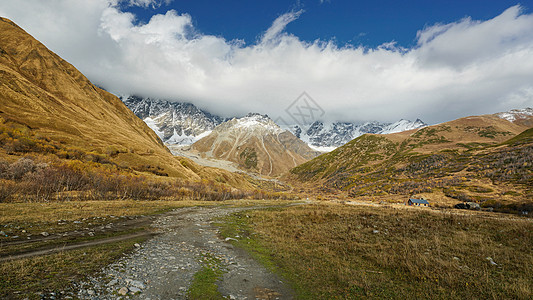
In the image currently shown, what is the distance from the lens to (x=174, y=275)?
11070 mm

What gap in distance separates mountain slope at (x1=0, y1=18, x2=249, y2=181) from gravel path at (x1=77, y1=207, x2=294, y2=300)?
7944 cm

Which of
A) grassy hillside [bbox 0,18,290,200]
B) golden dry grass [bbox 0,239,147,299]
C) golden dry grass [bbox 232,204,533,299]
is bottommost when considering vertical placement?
golden dry grass [bbox 232,204,533,299]

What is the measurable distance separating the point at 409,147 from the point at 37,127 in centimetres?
24850

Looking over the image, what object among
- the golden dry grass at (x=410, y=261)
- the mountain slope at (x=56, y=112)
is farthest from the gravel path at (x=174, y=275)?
the mountain slope at (x=56, y=112)

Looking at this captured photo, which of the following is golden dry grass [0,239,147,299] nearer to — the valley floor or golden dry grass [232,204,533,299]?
the valley floor

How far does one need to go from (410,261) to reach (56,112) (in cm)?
14433

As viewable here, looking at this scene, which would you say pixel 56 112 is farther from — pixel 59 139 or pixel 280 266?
pixel 280 266

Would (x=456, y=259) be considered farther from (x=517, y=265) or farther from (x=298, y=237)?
(x=298, y=237)

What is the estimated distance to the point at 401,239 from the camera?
1883 cm

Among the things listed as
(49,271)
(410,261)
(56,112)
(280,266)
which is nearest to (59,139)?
(56,112)

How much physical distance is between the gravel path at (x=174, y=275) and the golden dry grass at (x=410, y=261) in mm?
1981

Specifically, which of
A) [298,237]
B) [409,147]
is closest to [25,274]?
[298,237]

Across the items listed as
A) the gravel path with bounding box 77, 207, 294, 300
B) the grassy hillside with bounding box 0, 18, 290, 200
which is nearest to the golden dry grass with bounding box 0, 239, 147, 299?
the gravel path with bounding box 77, 207, 294, 300

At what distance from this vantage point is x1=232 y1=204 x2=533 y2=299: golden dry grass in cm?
1022
